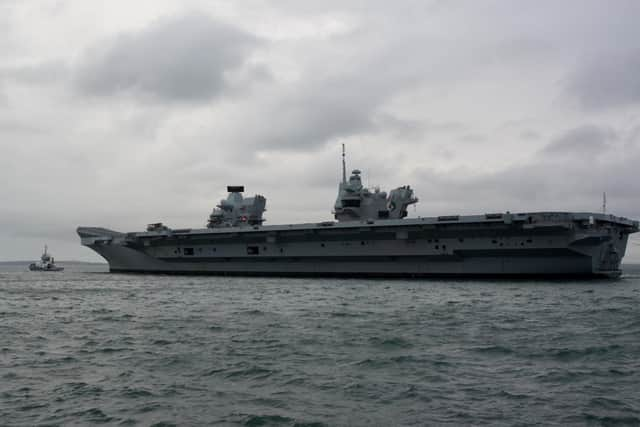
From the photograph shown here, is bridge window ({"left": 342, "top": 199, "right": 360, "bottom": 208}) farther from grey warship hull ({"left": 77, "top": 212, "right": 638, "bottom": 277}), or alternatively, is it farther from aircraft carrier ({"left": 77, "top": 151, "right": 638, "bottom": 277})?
grey warship hull ({"left": 77, "top": 212, "right": 638, "bottom": 277})

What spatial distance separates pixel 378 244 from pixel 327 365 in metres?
21.3

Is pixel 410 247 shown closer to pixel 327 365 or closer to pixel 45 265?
pixel 327 365

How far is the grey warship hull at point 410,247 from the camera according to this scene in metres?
25.2

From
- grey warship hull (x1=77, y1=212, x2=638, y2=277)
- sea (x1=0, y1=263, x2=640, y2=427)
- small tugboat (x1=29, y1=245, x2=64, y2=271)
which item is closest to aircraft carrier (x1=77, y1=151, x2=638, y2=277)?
grey warship hull (x1=77, y1=212, x2=638, y2=277)

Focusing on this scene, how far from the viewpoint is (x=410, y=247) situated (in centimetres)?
2894

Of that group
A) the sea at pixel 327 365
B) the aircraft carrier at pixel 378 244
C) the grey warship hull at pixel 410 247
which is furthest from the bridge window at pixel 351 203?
the sea at pixel 327 365

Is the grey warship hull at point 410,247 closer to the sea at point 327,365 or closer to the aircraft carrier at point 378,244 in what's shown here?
the aircraft carrier at point 378,244

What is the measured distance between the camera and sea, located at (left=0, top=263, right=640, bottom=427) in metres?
6.27

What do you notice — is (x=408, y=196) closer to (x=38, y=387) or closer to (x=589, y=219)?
(x=589, y=219)

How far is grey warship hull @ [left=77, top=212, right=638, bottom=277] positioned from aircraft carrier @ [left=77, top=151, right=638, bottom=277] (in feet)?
0.15

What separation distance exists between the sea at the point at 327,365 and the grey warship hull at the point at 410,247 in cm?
959

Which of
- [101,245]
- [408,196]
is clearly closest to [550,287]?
[408,196]

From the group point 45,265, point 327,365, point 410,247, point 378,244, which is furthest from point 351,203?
point 45,265

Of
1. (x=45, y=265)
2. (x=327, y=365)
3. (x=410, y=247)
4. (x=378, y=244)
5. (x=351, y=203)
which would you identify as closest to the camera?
(x=327, y=365)
